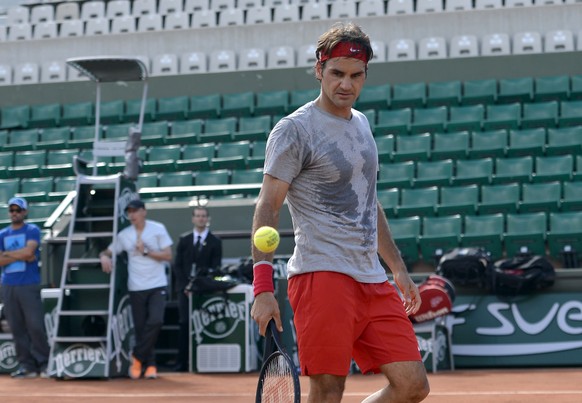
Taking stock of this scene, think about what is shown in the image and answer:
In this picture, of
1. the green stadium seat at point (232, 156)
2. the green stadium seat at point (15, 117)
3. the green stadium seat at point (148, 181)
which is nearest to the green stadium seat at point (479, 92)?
the green stadium seat at point (232, 156)

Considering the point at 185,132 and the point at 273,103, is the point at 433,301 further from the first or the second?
the point at 273,103

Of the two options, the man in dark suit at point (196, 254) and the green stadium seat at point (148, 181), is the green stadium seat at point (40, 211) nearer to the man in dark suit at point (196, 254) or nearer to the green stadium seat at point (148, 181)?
the green stadium seat at point (148, 181)

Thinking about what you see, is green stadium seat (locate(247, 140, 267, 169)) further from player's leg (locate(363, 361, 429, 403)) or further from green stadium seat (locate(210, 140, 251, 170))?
player's leg (locate(363, 361, 429, 403))

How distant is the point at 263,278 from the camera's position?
4156 millimetres

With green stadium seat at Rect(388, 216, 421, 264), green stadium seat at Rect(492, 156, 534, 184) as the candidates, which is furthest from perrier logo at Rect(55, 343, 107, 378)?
green stadium seat at Rect(492, 156, 534, 184)

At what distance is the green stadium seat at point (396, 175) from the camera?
1480 cm

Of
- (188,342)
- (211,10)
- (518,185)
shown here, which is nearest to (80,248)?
(188,342)

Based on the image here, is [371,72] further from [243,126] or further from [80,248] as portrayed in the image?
[80,248]

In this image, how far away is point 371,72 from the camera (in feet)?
61.7

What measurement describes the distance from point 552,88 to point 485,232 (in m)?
5.07

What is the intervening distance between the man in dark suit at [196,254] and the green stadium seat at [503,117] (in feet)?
21.4

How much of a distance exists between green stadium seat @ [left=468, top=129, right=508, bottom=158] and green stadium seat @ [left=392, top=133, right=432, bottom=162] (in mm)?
632

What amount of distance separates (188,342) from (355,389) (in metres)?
2.81

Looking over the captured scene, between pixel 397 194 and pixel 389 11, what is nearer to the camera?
Result: pixel 397 194
